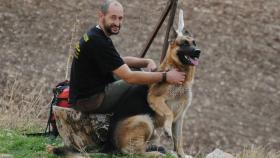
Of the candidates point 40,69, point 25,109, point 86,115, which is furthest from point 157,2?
point 86,115

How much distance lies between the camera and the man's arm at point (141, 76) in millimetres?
6309

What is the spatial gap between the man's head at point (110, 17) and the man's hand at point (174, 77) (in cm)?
74

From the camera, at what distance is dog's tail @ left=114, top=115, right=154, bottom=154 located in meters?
6.53

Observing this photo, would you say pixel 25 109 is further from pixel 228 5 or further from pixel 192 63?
pixel 228 5

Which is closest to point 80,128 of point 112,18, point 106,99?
point 106,99

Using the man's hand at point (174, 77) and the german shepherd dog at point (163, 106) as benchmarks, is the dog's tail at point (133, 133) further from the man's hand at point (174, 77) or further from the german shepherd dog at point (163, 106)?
the man's hand at point (174, 77)

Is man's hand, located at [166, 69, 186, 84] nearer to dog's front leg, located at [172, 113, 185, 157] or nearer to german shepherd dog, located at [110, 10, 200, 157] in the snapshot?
german shepherd dog, located at [110, 10, 200, 157]

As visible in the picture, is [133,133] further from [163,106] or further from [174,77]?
[174,77]

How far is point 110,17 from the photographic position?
639cm

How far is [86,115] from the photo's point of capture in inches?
265

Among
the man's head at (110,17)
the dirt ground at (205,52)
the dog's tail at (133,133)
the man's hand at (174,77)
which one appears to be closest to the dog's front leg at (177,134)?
the dog's tail at (133,133)

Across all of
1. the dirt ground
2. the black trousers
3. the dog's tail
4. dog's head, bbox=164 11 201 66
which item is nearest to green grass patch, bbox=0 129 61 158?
the black trousers

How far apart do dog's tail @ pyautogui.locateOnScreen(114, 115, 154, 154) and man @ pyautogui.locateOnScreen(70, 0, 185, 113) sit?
0.27 m

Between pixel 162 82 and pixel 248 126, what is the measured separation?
7.69 metres
